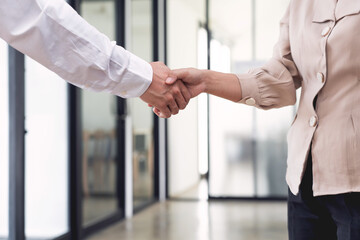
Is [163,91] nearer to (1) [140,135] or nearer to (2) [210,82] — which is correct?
(2) [210,82]

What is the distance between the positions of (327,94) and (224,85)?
368mm

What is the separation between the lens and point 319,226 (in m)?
1.04

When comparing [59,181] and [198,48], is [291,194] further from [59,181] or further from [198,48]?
[198,48]

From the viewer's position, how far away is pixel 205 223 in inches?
156

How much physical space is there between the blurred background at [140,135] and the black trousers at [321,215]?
1945 millimetres

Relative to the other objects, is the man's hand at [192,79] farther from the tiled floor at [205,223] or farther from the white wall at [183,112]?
the white wall at [183,112]

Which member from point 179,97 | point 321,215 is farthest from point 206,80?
point 321,215

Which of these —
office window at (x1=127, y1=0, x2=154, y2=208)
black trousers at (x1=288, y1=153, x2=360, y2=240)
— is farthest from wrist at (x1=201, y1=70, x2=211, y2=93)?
office window at (x1=127, y1=0, x2=154, y2=208)

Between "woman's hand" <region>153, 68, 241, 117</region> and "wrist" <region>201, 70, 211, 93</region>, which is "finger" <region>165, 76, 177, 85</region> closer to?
"woman's hand" <region>153, 68, 241, 117</region>

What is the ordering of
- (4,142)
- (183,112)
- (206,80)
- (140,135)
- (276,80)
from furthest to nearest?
(183,112) < (140,135) < (4,142) < (206,80) < (276,80)

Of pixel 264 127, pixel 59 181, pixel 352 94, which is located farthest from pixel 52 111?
pixel 264 127

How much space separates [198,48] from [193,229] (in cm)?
287

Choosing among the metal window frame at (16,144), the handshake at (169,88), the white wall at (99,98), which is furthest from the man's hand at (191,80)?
the white wall at (99,98)

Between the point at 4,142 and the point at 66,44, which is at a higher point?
the point at 66,44
